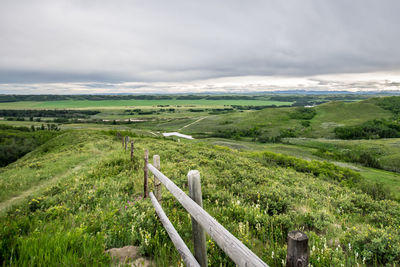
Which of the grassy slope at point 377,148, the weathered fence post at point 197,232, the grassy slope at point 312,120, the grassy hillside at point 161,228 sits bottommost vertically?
the grassy slope at point 377,148

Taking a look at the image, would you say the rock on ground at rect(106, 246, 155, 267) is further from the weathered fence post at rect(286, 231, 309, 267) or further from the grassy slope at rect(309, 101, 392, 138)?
the grassy slope at rect(309, 101, 392, 138)

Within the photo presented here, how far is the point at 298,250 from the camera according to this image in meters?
1.96

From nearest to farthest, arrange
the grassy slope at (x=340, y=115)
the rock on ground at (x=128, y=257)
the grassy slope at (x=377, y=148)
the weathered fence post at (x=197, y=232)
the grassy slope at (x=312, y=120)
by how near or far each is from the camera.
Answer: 1. the weathered fence post at (x=197, y=232)
2. the rock on ground at (x=128, y=257)
3. the grassy slope at (x=377, y=148)
4. the grassy slope at (x=340, y=115)
5. the grassy slope at (x=312, y=120)

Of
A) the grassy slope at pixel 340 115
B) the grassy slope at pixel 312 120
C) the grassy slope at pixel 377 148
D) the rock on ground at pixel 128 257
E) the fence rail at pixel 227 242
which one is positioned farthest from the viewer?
the grassy slope at pixel 312 120

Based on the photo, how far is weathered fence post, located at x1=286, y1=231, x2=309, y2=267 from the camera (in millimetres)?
1938

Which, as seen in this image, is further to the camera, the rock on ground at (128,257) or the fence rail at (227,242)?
the rock on ground at (128,257)

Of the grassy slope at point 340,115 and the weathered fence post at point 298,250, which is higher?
the weathered fence post at point 298,250

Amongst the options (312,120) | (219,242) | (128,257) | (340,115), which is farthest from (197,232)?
(340,115)

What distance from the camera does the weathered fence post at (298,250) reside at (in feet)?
6.36

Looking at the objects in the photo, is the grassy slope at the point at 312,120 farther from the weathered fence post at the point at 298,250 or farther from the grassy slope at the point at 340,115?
the weathered fence post at the point at 298,250

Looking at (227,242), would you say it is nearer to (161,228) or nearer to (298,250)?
(298,250)

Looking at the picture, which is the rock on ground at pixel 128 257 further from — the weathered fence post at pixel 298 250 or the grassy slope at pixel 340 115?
the grassy slope at pixel 340 115

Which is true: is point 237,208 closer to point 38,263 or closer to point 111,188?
point 38,263

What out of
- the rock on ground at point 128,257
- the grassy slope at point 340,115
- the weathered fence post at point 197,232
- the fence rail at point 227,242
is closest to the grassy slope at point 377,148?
the grassy slope at point 340,115
